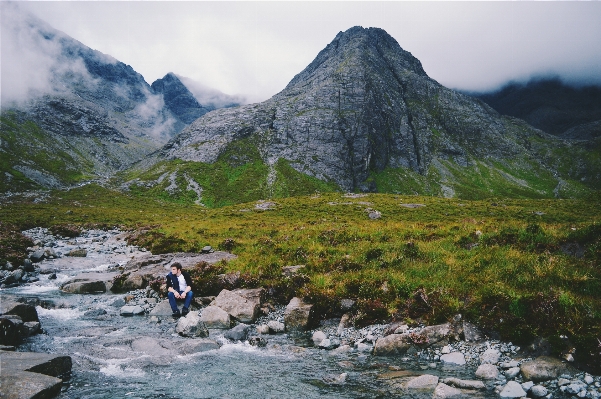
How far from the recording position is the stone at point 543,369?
7992 mm

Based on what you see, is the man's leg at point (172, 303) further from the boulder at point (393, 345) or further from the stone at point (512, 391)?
the stone at point (512, 391)

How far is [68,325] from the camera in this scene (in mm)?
13641

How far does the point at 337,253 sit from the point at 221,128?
170978 millimetres

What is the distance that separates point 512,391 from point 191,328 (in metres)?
10.6

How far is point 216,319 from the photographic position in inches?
542

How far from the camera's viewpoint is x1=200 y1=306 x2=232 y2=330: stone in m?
13.6

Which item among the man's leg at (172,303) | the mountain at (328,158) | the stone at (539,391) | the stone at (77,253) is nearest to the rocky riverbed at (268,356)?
the stone at (539,391)

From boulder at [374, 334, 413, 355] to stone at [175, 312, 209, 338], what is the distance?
6675 mm

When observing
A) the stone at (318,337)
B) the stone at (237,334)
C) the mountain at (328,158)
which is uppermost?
the mountain at (328,158)

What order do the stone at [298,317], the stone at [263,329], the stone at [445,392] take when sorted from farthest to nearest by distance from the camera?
the stone at [298,317]
the stone at [263,329]
the stone at [445,392]

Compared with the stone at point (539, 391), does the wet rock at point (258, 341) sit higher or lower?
lower

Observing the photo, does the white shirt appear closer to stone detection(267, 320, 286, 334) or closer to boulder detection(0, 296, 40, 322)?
stone detection(267, 320, 286, 334)

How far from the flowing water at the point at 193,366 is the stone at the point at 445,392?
1.31ft

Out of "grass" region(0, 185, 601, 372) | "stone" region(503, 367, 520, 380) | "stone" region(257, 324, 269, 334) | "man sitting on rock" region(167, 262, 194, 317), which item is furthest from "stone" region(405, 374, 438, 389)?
"man sitting on rock" region(167, 262, 194, 317)
